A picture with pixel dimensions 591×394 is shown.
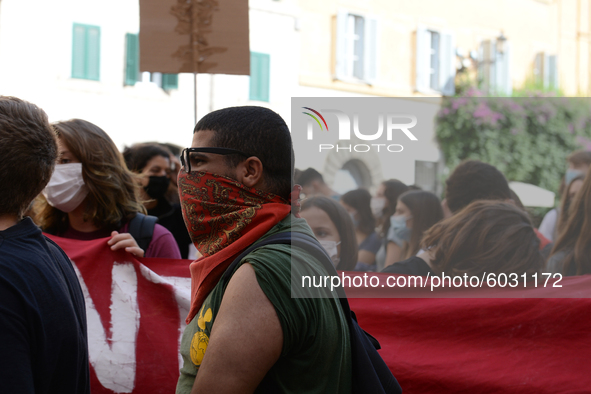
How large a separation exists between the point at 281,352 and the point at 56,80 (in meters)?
12.5

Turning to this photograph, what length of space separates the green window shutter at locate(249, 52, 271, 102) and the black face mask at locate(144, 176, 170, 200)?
35.4ft

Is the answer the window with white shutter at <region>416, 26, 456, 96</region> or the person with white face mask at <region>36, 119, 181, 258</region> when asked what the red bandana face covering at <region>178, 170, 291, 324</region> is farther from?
the window with white shutter at <region>416, 26, 456, 96</region>

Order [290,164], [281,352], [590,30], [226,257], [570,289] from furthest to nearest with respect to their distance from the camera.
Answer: [590,30] → [570,289] → [290,164] → [226,257] → [281,352]

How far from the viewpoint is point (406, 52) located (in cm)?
1741

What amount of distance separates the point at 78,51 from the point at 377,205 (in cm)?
1101

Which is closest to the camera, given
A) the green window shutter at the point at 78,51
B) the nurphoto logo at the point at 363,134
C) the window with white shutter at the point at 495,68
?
the nurphoto logo at the point at 363,134

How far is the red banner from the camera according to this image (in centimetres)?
229

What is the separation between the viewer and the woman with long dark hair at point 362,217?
330cm

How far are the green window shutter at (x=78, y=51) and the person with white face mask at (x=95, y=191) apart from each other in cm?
1053

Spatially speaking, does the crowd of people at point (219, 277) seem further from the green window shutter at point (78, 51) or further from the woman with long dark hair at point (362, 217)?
the green window shutter at point (78, 51)

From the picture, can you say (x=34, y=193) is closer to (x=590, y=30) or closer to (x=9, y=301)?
(x=9, y=301)

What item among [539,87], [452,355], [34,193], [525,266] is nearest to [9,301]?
[34,193]

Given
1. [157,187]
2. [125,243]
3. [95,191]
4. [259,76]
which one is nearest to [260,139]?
[125,243]

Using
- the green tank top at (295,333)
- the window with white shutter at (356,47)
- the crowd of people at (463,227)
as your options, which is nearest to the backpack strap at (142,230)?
the crowd of people at (463,227)
